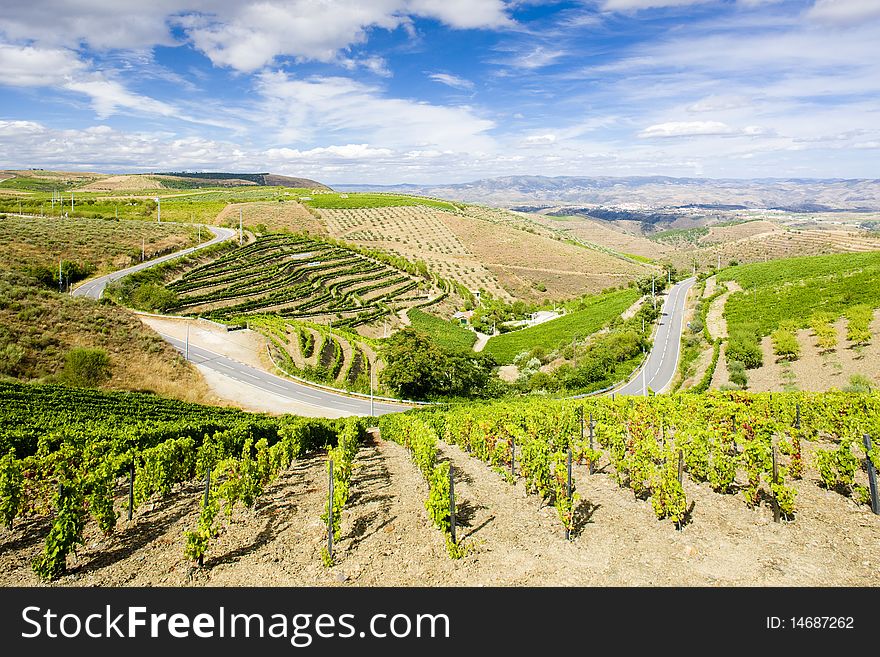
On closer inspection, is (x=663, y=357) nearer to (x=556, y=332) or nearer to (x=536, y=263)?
(x=556, y=332)

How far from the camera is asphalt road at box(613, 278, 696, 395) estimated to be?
50200 millimetres

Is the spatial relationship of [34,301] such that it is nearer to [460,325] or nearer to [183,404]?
[183,404]

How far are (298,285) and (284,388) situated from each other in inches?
1855

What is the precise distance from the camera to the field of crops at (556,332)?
75.3 metres

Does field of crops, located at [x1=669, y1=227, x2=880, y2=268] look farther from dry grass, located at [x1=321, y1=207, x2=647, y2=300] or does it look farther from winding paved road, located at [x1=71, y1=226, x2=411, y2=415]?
winding paved road, located at [x1=71, y1=226, x2=411, y2=415]

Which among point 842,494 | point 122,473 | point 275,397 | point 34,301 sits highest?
point 34,301

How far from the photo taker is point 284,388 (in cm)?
5244

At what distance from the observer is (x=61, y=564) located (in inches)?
428

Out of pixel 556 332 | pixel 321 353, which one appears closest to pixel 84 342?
pixel 321 353

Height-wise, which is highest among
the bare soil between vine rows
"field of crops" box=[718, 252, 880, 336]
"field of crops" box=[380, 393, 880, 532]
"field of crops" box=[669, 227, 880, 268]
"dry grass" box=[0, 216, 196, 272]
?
"field of crops" box=[669, 227, 880, 268]

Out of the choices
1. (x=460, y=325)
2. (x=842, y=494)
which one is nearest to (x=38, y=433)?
(x=842, y=494)

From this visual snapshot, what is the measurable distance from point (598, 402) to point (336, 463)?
1731 cm

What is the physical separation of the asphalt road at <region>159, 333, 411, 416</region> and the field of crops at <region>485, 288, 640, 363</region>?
2759 cm

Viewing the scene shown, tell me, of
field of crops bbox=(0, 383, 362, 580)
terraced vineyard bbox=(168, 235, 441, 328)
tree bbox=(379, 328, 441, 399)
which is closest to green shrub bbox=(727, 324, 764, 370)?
tree bbox=(379, 328, 441, 399)
